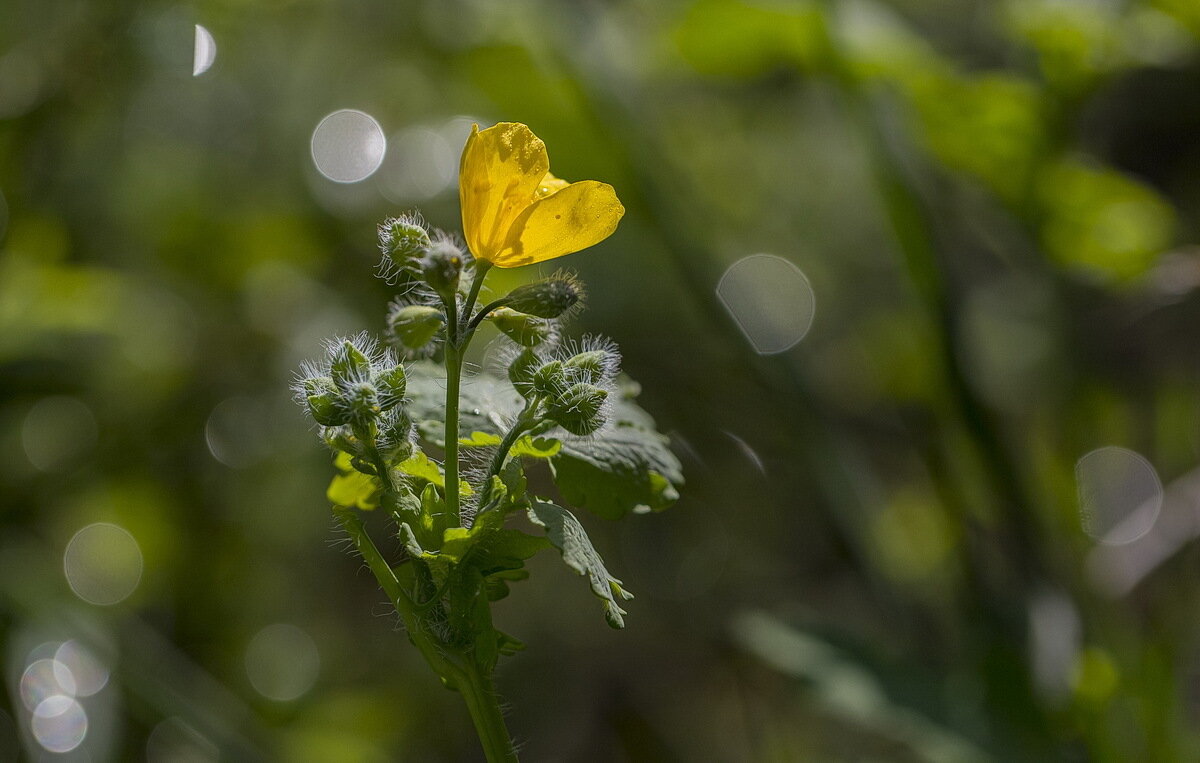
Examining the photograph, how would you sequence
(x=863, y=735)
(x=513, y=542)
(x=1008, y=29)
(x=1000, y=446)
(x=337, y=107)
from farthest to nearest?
(x=337, y=107) → (x=863, y=735) → (x=1008, y=29) → (x=1000, y=446) → (x=513, y=542)

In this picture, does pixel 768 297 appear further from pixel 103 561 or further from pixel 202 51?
pixel 103 561

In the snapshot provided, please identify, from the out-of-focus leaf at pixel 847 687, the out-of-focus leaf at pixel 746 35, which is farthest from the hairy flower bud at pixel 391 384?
the out-of-focus leaf at pixel 746 35

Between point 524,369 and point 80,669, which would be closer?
point 524,369

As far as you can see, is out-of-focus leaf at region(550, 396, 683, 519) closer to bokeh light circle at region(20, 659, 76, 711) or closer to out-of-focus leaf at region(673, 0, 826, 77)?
out-of-focus leaf at region(673, 0, 826, 77)

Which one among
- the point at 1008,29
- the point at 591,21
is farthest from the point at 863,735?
the point at 591,21

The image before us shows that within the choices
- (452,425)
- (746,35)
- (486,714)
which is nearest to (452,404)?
(452,425)

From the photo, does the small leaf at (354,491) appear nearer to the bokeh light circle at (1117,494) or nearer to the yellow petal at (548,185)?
the yellow petal at (548,185)

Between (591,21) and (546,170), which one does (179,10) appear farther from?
(546,170)
